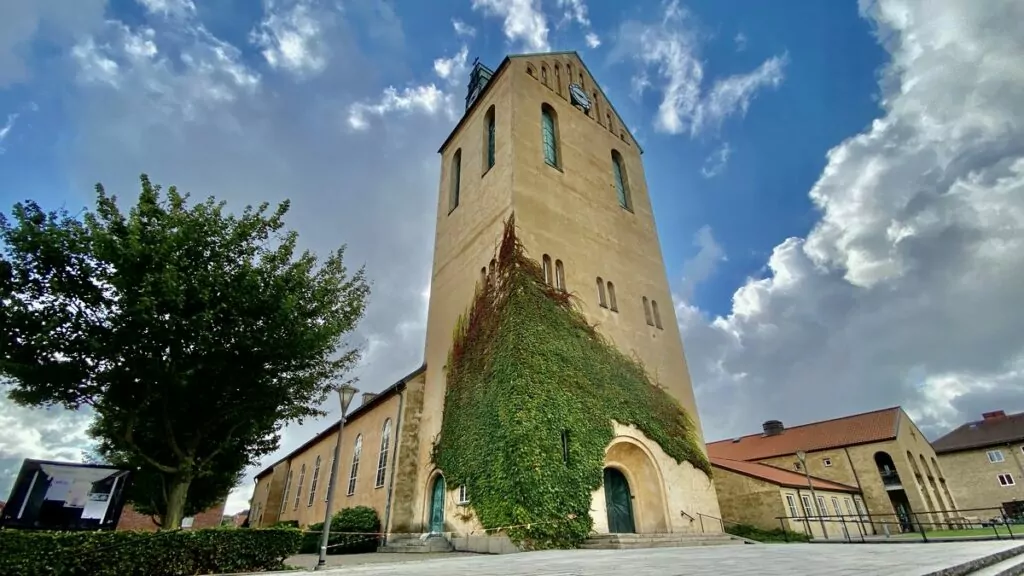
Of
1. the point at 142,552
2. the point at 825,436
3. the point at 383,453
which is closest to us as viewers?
the point at 142,552

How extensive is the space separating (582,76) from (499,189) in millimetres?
12671

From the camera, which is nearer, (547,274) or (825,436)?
(547,274)

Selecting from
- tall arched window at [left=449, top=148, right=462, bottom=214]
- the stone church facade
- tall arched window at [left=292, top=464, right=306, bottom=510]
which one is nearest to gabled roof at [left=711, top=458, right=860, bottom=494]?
the stone church facade

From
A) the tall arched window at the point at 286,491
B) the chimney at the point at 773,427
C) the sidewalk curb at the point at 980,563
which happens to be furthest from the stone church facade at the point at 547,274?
the chimney at the point at 773,427

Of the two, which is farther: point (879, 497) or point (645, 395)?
point (879, 497)

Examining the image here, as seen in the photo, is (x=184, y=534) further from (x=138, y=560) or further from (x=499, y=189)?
(x=499, y=189)

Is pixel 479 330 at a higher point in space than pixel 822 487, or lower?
higher

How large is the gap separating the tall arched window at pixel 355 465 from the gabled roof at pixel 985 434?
49.7 m

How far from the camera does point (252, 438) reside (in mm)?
16031

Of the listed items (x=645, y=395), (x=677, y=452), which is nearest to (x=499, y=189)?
(x=645, y=395)

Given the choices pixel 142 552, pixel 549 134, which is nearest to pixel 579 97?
pixel 549 134

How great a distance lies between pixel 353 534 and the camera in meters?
15.1

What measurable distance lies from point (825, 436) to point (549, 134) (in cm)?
3004

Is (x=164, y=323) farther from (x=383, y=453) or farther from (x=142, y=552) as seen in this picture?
(x=383, y=453)
